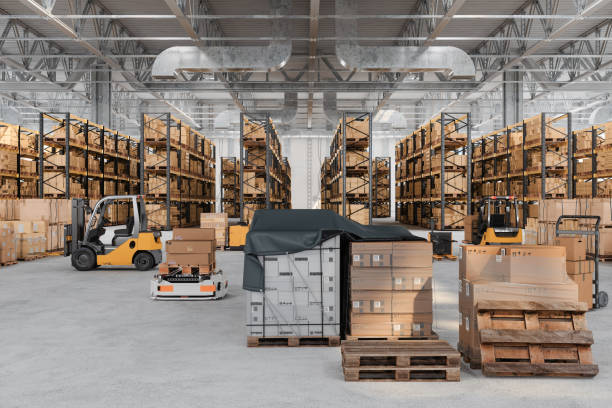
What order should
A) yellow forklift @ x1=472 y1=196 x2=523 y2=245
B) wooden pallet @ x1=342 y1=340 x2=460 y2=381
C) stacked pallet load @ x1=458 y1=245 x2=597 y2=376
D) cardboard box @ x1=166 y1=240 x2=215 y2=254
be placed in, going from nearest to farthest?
wooden pallet @ x1=342 y1=340 x2=460 y2=381 < stacked pallet load @ x1=458 y1=245 x2=597 y2=376 < cardboard box @ x1=166 y1=240 x2=215 y2=254 < yellow forklift @ x1=472 y1=196 x2=523 y2=245

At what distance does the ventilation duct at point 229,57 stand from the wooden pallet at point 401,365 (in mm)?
11392

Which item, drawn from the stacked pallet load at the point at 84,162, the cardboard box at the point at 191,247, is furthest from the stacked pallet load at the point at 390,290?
the stacked pallet load at the point at 84,162

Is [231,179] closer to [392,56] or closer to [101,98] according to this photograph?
[101,98]

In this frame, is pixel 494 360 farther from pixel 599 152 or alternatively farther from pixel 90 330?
pixel 599 152

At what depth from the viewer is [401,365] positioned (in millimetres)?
3938

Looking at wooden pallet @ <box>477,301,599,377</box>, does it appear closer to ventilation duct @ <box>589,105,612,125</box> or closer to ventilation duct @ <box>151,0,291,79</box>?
ventilation duct @ <box>151,0,291,79</box>

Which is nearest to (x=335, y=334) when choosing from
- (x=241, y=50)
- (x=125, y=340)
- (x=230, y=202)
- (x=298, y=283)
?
(x=298, y=283)

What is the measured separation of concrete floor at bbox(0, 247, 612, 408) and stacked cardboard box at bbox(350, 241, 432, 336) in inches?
19.3

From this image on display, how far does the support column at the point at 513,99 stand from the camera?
20047mm

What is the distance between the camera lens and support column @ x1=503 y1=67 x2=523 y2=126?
789 inches

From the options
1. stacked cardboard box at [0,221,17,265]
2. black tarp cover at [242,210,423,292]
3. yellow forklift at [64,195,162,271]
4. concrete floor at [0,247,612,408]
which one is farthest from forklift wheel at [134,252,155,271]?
black tarp cover at [242,210,423,292]

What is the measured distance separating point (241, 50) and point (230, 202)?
14.3 m

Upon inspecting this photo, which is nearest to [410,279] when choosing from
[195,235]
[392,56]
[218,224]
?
[195,235]

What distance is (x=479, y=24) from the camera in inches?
664
